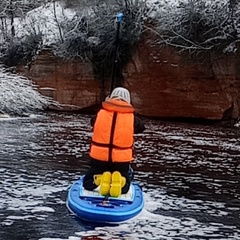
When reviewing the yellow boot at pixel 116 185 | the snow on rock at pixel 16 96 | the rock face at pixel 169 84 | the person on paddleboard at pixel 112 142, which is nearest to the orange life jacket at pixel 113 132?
the person on paddleboard at pixel 112 142

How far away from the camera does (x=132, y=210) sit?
6.28 m

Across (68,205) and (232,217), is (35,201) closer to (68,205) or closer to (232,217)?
(68,205)

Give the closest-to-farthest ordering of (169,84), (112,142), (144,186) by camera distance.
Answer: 1. (112,142)
2. (144,186)
3. (169,84)

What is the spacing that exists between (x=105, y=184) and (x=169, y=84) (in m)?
16.2

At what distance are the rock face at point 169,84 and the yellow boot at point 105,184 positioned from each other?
15.1 meters

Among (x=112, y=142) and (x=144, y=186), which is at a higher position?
(x=112, y=142)

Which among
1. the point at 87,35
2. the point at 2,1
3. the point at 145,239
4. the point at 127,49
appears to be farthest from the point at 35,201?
the point at 2,1

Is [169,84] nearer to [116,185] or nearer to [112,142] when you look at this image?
[112,142]

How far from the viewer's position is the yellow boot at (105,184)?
640 cm

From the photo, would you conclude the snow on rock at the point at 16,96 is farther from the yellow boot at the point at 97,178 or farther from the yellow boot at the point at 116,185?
the yellow boot at the point at 116,185

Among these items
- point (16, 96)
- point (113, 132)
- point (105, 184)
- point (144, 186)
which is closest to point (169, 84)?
point (16, 96)

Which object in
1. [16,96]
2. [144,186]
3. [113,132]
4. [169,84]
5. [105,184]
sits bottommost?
[144,186]

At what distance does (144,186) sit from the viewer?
27.8ft

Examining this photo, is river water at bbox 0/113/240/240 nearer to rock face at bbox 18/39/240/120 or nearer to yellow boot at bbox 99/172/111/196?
yellow boot at bbox 99/172/111/196
